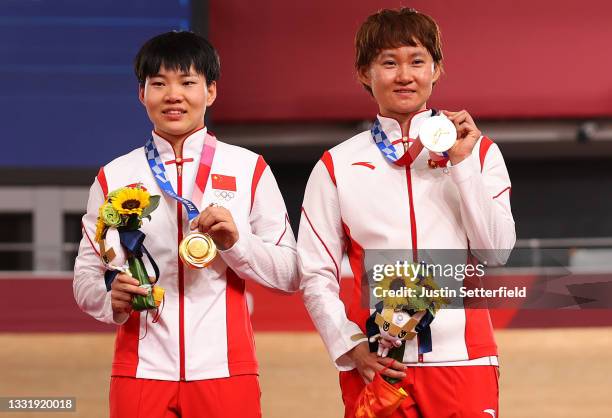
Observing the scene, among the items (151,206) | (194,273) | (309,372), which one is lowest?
(309,372)

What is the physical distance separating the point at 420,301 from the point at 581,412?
2.56m

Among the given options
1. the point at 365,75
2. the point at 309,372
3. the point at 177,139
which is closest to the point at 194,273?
the point at 177,139

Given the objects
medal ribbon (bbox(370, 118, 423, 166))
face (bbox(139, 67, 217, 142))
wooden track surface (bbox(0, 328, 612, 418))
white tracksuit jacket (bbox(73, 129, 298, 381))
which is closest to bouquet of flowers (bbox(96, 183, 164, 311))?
white tracksuit jacket (bbox(73, 129, 298, 381))

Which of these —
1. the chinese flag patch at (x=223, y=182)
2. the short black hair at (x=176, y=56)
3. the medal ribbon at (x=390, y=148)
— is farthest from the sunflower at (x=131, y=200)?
the medal ribbon at (x=390, y=148)

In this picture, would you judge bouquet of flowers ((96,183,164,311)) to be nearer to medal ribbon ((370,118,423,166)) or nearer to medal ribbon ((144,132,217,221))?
medal ribbon ((144,132,217,221))

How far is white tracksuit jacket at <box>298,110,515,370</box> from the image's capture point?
6.42 feet

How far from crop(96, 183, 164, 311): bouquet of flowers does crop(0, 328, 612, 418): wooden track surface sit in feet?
5.50

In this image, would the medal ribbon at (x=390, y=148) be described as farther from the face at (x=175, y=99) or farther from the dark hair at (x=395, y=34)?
the face at (x=175, y=99)

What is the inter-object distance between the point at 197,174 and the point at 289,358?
146 inches

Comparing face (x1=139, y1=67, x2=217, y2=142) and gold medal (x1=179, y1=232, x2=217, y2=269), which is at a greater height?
face (x1=139, y1=67, x2=217, y2=142)

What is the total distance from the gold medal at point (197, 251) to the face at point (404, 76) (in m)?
0.49

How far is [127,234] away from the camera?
1971 mm

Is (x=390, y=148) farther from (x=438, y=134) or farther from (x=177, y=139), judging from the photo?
(x=177, y=139)

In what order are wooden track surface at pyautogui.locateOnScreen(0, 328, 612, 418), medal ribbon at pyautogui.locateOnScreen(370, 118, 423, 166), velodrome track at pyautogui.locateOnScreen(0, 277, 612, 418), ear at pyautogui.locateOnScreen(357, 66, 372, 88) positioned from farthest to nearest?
1. velodrome track at pyautogui.locateOnScreen(0, 277, 612, 418)
2. wooden track surface at pyautogui.locateOnScreen(0, 328, 612, 418)
3. ear at pyautogui.locateOnScreen(357, 66, 372, 88)
4. medal ribbon at pyautogui.locateOnScreen(370, 118, 423, 166)
